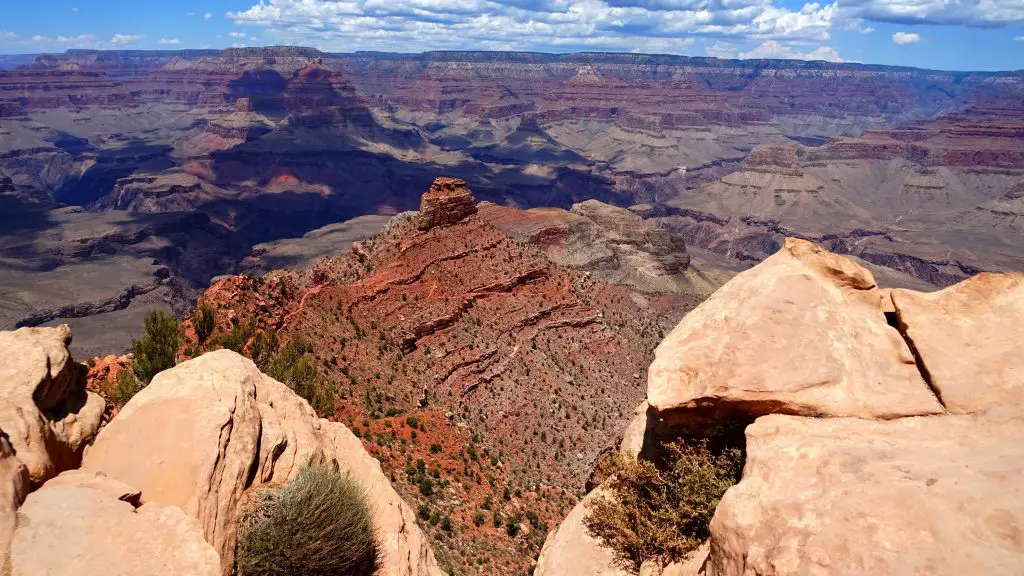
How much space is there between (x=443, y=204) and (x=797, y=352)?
35.4 metres

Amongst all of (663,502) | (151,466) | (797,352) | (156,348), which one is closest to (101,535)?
(151,466)

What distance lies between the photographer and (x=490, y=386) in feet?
121

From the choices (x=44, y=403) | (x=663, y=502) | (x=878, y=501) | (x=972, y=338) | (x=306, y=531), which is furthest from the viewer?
(x=663, y=502)

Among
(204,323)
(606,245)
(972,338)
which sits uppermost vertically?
(972,338)

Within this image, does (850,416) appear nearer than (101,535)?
No

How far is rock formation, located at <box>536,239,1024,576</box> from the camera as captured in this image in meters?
8.13

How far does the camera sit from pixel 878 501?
8.60 meters

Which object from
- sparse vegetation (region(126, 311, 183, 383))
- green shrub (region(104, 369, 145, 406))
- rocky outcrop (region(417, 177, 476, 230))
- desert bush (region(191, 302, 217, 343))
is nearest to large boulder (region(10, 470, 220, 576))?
green shrub (region(104, 369, 145, 406))

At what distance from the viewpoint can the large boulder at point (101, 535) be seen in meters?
8.25

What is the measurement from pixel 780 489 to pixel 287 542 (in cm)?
906

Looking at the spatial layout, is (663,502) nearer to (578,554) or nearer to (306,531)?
(578,554)

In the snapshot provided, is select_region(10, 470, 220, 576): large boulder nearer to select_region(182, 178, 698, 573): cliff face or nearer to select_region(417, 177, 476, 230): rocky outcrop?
select_region(182, 178, 698, 573): cliff face

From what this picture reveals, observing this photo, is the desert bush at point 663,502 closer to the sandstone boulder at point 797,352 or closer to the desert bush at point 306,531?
the sandstone boulder at point 797,352

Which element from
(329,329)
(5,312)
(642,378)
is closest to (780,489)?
(329,329)
